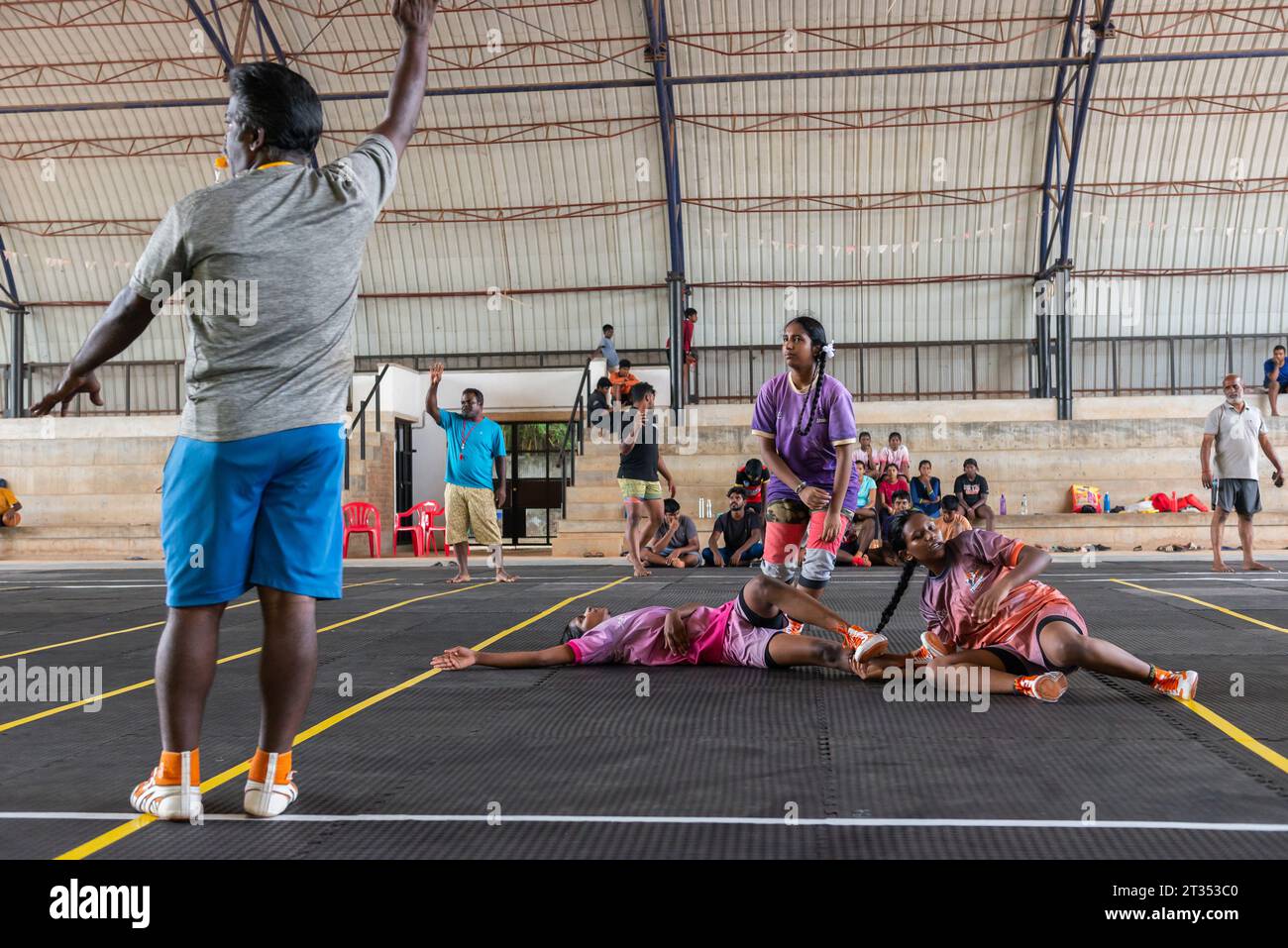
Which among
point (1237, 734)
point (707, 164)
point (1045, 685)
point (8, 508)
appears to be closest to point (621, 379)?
point (707, 164)

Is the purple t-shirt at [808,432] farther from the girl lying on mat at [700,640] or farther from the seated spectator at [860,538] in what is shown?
the seated spectator at [860,538]

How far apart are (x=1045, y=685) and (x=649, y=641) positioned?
197 centimetres

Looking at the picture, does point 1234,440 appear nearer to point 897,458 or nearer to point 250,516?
point 897,458

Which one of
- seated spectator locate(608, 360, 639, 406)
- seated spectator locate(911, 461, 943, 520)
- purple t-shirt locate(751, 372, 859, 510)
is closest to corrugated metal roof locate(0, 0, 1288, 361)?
seated spectator locate(608, 360, 639, 406)

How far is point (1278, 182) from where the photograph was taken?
2398 cm

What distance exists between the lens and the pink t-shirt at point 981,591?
4.70 metres

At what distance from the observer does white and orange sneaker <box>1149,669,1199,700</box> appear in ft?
14.6

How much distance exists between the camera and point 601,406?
831 inches

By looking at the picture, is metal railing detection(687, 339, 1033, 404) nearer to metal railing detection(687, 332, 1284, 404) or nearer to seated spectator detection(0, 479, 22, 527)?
metal railing detection(687, 332, 1284, 404)

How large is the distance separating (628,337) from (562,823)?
23.7 metres

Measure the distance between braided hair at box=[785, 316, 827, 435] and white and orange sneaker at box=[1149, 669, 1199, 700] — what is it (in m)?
2.20

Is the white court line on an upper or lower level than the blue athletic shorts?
lower
